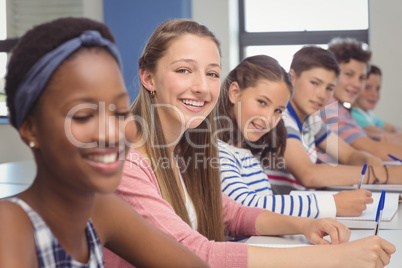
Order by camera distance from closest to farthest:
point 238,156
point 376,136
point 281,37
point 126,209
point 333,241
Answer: point 126,209 → point 333,241 → point 238,156 → point 376,136 → point 281,37

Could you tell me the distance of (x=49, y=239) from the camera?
62cm

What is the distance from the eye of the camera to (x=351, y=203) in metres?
1.57

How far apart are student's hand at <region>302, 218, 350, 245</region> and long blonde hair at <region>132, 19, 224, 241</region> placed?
227 millimetres

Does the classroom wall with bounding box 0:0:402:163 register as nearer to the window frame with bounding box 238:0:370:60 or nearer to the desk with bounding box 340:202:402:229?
the window frame with bounding box 238:0:370:60

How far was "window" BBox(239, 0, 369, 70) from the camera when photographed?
5.05m

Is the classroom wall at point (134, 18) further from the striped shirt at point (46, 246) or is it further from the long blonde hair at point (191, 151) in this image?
the striped shirt at point (46, 246)

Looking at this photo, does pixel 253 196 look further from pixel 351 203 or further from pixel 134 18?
pixel 134 18

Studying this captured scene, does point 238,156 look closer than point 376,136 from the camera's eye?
Yes

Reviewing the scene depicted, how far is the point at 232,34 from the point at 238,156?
3371 millimetres

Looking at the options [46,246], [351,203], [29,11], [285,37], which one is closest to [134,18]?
[29,11]

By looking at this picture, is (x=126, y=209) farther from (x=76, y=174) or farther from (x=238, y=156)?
(x=238, y=156)

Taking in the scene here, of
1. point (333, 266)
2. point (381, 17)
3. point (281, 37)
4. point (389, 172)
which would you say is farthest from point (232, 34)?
point (333, 266)

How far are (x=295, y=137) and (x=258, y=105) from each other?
43 centimetres

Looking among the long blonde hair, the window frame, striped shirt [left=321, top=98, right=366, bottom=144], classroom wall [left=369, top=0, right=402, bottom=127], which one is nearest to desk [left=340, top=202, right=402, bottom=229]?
the long blonde hair
